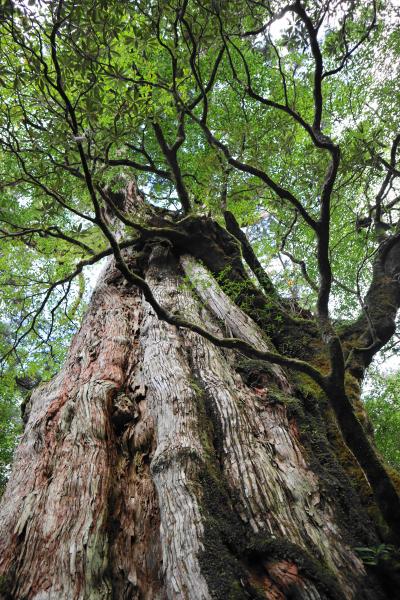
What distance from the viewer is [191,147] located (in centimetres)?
1000

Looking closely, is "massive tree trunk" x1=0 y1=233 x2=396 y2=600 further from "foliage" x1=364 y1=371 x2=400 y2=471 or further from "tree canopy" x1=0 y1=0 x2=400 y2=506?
"foliage" x1=364 y1=371 x2=400 y2=471

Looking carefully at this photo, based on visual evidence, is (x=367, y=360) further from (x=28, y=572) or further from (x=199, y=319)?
(x=28, y=572)

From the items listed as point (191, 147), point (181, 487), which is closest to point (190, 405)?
point (181, 487)

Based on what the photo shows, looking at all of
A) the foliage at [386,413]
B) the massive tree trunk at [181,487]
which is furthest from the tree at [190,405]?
the foliage at [386,413]

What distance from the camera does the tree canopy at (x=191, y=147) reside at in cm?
340

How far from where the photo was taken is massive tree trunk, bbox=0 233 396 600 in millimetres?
2307

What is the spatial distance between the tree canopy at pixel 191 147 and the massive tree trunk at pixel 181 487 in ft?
2.71

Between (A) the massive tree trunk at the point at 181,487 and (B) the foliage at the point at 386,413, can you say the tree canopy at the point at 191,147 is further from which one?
(B) the foliage at the point at 386,413

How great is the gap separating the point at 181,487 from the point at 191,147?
891 cm

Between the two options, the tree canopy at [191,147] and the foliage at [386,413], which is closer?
the tree canopy at [191,147]

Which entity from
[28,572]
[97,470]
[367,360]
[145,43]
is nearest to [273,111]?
[145,43]

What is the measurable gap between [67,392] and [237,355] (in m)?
1.97

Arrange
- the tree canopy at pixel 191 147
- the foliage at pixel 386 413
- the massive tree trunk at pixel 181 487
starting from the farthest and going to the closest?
the foliage at pixel 386 413, the tree canopy at pixel 191 147, the massive tree trunk at pixel 181 487

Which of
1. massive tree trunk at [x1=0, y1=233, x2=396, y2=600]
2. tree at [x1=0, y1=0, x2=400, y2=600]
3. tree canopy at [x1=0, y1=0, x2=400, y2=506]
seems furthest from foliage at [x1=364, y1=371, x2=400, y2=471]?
massive tree trunk at [x1=0, y1=233, x2=396, y2=600]
